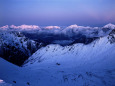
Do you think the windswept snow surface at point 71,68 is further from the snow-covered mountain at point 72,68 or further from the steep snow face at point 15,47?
the steep snow face at point 15,47

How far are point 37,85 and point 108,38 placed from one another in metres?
45.3

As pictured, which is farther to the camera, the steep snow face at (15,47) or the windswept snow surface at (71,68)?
the steep snow face at (15,47)

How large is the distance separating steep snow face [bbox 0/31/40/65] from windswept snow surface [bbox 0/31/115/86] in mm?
60144

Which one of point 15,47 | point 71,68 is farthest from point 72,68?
point 15,47

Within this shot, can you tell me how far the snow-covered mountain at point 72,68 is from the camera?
2530 cm

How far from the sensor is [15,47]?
427ft

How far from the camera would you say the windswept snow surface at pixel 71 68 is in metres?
25.3

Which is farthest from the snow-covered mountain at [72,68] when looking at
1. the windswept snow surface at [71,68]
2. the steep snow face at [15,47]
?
the steep snow face at [15,47]

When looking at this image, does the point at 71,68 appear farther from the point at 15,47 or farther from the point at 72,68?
the point at 15,47

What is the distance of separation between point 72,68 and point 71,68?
426 millimetres

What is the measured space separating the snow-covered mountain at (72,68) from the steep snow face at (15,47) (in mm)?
61137

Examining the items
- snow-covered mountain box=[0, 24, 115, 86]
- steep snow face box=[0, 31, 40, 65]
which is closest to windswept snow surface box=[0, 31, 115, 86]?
snow-covered mountain box=[0, 24, 115, 86]

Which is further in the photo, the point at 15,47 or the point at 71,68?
the point at 15,47

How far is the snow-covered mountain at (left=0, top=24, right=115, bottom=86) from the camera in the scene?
25.3 m
